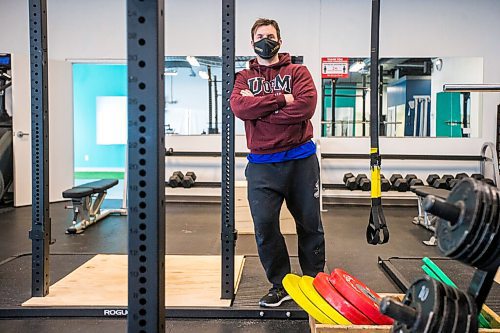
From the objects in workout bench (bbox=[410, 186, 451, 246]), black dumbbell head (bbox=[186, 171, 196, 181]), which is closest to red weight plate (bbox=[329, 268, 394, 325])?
workout bench (bbox=[410, 186, 451, 246])

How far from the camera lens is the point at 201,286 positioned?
2.63 metres

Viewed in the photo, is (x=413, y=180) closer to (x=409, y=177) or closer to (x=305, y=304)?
(x=409, y=177)

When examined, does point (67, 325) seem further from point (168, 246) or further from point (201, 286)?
point (168, 246)

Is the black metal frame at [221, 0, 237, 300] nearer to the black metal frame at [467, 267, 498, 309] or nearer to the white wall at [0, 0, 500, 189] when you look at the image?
the black metal frame at [467, 267, 498, 309]

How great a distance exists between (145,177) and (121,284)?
78.0 inches

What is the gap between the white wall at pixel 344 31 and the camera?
5.72 m

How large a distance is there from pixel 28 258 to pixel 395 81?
4.75 metres

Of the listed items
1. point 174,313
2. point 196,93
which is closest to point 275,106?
point 174,313

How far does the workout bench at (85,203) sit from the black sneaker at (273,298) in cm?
254

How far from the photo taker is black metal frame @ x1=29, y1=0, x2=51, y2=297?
2.28 metres

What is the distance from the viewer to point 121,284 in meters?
2.64

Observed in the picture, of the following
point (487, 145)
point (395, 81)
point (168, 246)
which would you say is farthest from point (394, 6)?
point (168, 246)

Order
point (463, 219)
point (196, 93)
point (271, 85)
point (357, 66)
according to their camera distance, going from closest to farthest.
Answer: point (463, 219), point (271, 85), point (357, 66), point (196, 93)

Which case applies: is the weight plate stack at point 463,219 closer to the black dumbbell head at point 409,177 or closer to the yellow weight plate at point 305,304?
the yellow weight plate at point 305,304
